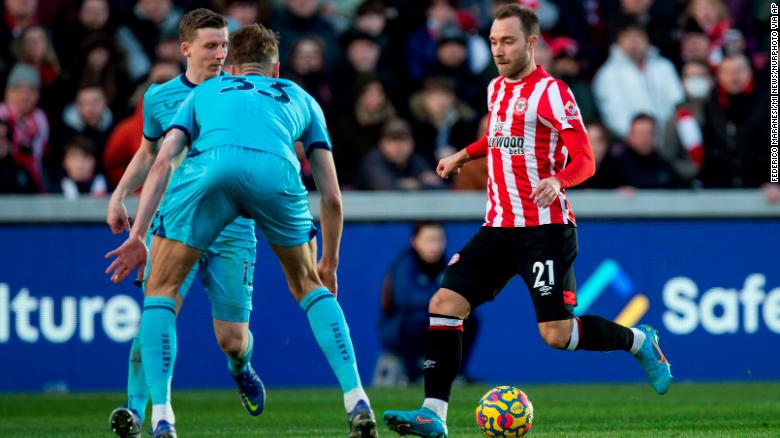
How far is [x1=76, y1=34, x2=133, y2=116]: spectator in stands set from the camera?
13.2 meters

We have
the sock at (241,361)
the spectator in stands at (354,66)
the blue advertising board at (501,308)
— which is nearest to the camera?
the sock at (241,361)

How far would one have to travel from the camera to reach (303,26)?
14.1 meters

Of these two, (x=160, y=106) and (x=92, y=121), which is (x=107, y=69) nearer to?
(x=92, y=121)

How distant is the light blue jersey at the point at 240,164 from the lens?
639 cm

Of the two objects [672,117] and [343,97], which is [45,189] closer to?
[343,97]

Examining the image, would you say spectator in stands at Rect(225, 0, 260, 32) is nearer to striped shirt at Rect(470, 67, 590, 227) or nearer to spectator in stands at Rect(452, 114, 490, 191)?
spectator in stands at Rect(452, 114, 490, 191)

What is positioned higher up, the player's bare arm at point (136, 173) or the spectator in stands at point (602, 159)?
the spectator in stands at point (602, 159)

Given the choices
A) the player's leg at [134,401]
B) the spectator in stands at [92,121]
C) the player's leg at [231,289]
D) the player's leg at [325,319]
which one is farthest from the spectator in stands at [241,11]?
the player's leg at [325,319]

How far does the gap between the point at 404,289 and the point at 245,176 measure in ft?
18.7

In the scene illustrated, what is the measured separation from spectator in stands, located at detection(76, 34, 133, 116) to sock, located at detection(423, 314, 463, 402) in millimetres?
6622

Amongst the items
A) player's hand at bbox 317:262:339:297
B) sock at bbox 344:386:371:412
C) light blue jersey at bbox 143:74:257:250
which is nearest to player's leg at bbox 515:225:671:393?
player's hand at bbox 317:262:339:297

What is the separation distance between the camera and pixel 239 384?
8531mm

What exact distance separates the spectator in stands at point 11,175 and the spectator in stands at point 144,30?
192cm

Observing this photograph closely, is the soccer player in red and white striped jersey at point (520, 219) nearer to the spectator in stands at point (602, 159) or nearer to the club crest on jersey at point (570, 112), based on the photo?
the club crest on jersey at point (570, 112)
